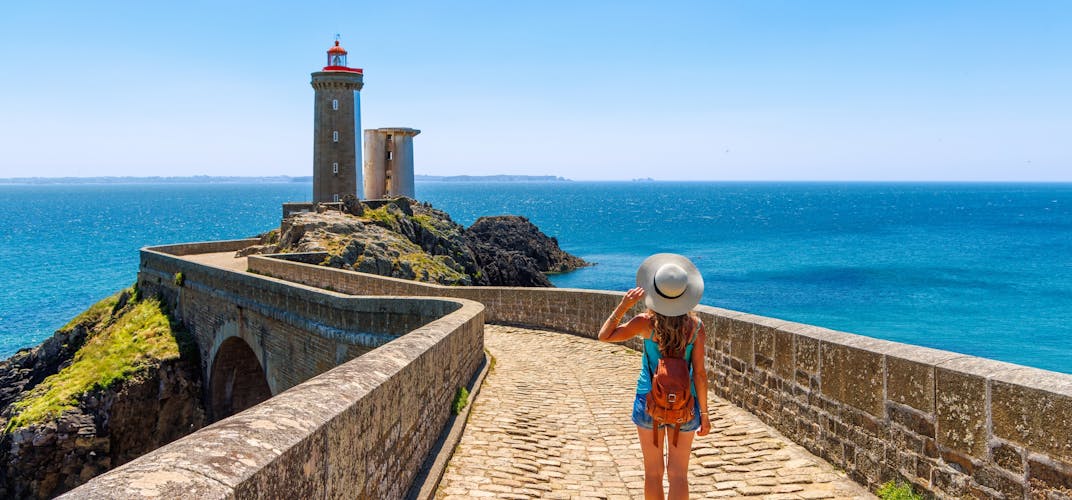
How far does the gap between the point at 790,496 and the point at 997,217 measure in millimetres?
146467

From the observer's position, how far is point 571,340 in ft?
45.4

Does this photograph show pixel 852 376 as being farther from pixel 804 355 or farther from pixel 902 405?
pixel 804 355

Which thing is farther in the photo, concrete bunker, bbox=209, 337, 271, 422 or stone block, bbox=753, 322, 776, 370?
concrete bunker, bbox=209, 337, 271, 422

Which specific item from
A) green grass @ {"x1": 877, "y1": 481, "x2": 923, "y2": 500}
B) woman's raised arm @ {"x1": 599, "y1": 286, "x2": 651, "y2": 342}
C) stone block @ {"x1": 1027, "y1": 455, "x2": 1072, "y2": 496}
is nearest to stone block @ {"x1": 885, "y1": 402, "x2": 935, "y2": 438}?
green grass @ {"x1": 877, "y1": 481, "x2": 923, "y2": 500}

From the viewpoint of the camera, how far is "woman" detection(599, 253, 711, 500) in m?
4.53

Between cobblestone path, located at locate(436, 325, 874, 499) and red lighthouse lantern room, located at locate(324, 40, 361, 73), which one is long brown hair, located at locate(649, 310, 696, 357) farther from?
red lighthouse lantern room, located at locate(324, 40, 361, 73)

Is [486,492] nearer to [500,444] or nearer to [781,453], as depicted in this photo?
[500,444]

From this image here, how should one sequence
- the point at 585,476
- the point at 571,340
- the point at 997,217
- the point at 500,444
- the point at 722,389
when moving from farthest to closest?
the point at 997,217 → the point at 571,340 → the point at 722,389 → the point at 500,444 → the point at 585,476

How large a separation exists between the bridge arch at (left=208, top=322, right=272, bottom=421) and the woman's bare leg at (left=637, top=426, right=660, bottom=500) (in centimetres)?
1769

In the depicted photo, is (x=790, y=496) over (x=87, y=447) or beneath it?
over

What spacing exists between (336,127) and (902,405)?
4020 cm

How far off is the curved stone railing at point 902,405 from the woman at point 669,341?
1549 mm

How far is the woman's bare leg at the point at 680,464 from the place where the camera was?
473cm

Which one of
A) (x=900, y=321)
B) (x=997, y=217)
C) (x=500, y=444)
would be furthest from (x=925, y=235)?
(x=500, y=444)
